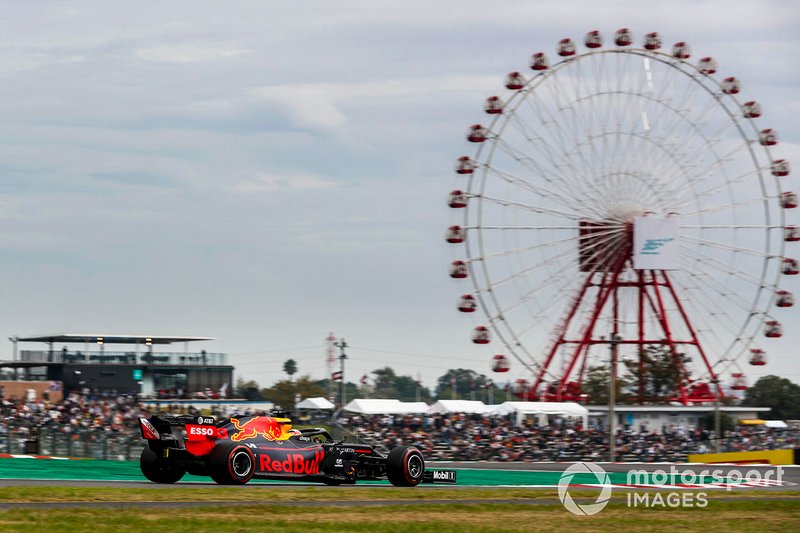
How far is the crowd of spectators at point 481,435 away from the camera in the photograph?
50750 millimetres

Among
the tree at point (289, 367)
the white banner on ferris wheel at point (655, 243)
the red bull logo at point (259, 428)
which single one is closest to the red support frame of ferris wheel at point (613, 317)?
the white banner on ferris wheel at point (655, 243)

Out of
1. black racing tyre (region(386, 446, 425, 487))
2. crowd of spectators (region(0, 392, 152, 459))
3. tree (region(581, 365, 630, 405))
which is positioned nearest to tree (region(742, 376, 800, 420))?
tree (region(581, 365, 630, 405))

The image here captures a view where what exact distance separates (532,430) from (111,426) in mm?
19378

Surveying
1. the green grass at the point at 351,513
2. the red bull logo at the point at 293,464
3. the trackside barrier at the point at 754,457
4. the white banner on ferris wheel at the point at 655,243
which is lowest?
the green grass at the point at 351,513

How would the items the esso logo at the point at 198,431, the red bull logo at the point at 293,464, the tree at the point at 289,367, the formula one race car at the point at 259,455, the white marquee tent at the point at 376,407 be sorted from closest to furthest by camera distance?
the formula one race car at the point at 259,455, the esso logo at the point at 198,431, the red bull logo at the point at 293,464, the white marquee tent at the point at 376,407, the tree at the point at 289,367

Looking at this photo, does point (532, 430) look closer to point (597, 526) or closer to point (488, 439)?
point (488, 439)

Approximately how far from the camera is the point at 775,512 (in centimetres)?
2297

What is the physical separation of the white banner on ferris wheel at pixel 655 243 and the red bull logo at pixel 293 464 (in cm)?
3949

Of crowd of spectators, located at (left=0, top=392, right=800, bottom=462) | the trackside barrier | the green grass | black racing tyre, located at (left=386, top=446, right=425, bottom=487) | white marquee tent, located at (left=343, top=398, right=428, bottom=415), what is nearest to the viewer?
the green grass

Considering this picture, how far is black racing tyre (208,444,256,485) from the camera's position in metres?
24.8

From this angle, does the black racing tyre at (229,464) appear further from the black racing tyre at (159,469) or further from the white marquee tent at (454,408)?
the white marquee tent at (454,408)

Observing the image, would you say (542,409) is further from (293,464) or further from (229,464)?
(229,464)

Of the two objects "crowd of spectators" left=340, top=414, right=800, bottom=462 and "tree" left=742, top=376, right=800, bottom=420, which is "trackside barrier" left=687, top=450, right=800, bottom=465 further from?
"tree" left=742, top=376, right=800, bottom=420

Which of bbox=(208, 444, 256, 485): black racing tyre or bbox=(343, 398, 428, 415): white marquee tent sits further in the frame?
bbox=(343, 398, 428, 415): white marquee tent
